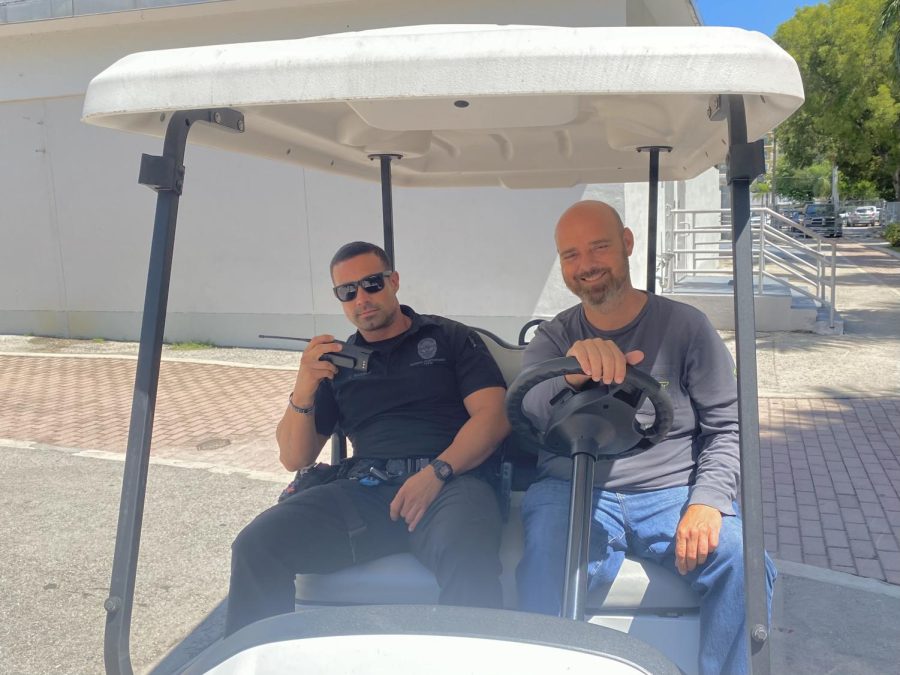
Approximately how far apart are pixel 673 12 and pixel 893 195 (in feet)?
120

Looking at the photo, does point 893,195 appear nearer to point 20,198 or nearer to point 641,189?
point 641,189

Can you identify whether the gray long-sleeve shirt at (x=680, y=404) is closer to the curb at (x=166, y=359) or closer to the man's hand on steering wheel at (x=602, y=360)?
the man's hand on steering wheel at (x=602, y=360)

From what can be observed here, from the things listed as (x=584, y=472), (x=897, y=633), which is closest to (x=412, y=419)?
(x=584, y=472)

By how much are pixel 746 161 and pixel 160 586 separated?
313 centimetres

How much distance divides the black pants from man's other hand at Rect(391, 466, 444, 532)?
0.07 feet

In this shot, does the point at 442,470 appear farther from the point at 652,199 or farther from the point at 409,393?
the point at 652,199

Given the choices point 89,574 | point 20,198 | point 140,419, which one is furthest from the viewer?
point 20,198

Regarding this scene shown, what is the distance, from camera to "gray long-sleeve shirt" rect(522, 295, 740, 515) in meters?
2.33

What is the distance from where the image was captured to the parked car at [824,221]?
33.2 meters

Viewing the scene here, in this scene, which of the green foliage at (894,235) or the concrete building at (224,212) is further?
the green foliage at (894,235)

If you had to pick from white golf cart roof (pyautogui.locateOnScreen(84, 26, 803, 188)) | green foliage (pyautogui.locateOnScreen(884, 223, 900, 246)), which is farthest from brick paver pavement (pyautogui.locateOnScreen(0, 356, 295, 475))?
green foliage (pyautogui.locateOnScreen(884, 223, 900, 246))

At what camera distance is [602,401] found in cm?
194

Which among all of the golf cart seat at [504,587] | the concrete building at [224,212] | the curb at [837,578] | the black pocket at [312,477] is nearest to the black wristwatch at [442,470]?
the golf cart seat at [504,587]

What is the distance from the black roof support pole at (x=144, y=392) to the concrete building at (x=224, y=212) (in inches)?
254
